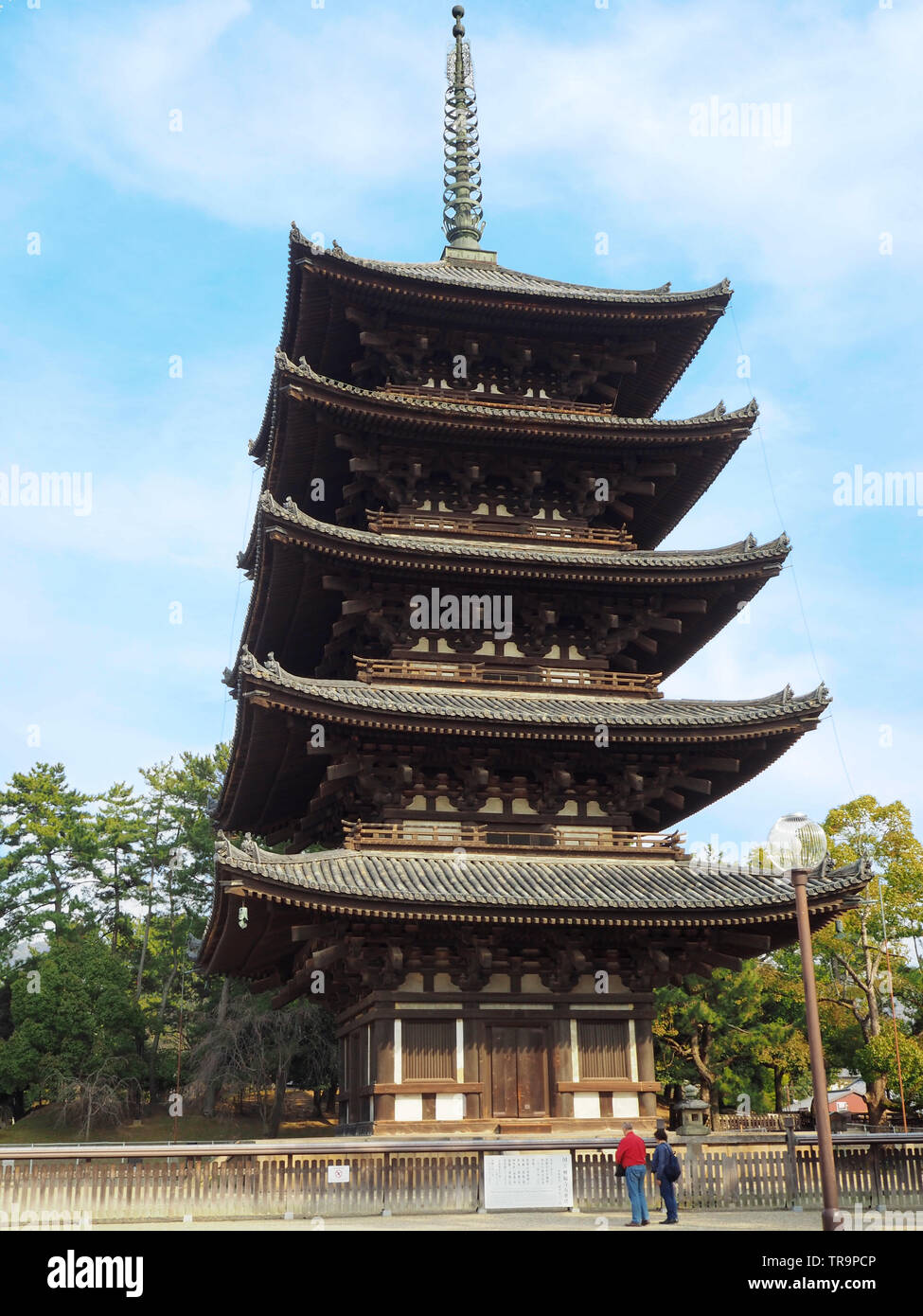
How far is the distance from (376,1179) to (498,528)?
15.4 meters

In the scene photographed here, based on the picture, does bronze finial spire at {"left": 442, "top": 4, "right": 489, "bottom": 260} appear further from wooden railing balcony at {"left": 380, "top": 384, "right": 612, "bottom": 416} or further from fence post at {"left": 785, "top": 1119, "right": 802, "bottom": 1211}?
fence post at {"left": 785, "top": 1119, "right": 802, "bottom": 1211}

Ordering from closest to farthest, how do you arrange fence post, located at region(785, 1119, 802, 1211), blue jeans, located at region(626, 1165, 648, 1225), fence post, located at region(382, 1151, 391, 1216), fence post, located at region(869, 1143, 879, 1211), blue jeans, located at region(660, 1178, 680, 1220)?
blue jeans, located at region(626, 1165, 648, 1225), blue jeans, located at region(660, 1178, 680, 1220), fence post, located at region(382, 1151, 391, 1216), fence post, located at region(785, 1119, 802, 1211), fence post, located at region(869, 1143, 879, 1211)

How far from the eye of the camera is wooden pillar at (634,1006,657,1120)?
909 inches

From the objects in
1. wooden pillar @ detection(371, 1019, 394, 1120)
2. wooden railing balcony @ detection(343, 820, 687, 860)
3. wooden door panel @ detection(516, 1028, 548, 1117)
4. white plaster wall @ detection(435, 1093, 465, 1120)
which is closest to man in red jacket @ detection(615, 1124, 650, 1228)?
wooden door panel @ detection(516, 1028, 548, 1117)

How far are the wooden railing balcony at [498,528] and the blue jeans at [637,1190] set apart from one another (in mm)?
15410

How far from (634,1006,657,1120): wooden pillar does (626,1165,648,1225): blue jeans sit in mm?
4998

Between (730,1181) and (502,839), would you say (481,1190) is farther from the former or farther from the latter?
(502,839)

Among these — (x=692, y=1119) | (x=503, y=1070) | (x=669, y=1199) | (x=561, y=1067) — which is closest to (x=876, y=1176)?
(x=692, y=1119)

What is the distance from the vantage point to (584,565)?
2645cm

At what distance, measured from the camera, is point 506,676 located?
26.9 metres

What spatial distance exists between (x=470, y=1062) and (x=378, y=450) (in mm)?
14384

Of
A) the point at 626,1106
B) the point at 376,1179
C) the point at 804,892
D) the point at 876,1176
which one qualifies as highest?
the point at 804,892
